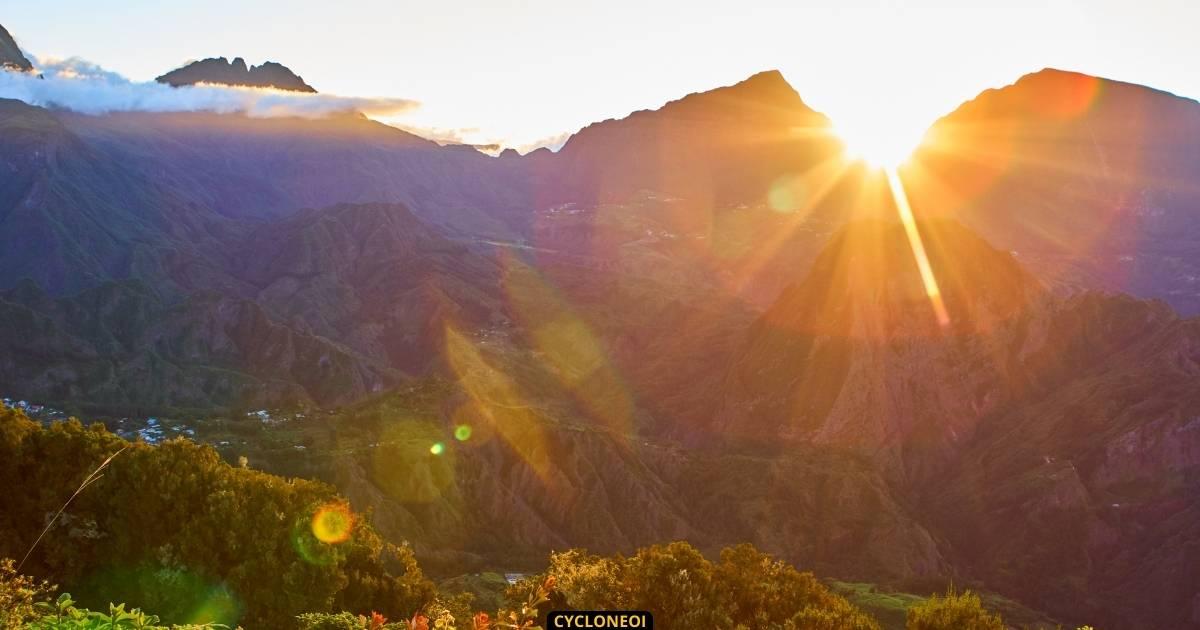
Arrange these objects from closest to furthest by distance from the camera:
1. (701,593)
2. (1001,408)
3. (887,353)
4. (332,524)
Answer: (701,593)
(332,524)
(1001,408)
(887,353)

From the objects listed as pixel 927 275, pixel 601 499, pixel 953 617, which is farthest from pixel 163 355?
pixel 953 617

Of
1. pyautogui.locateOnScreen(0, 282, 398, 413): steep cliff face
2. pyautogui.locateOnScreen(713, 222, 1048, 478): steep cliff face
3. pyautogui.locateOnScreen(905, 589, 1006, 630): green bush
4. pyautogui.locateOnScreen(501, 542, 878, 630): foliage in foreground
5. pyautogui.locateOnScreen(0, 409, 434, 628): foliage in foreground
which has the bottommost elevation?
pyautogui.locateOnScreen(0, 282, 398, 413): steep cliff face

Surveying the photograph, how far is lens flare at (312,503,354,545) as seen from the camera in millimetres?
34438

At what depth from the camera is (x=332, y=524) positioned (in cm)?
3488

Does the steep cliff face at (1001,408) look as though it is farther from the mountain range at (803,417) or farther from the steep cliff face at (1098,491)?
the mountain range at (803,417)

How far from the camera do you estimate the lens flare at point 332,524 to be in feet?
113

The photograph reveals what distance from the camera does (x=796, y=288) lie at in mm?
162750

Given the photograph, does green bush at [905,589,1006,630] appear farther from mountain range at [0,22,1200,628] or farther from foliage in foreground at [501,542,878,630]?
mountain range at [0,22,1200,628]

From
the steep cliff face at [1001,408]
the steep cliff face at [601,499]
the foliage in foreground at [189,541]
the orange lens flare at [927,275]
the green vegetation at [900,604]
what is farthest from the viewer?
the orange lens flare at [927,275]

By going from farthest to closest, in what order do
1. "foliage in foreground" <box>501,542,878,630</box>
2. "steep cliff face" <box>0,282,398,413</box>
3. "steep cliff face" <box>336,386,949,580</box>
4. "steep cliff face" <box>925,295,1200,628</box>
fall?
"steep cliff face" <box>0,282,398,413</box> → "steep cliff face" <box>925,295,1200,628</box> → "steep cliff face" <box>336,386,949,580</box> → "foliage in foreground" <box>501,542,878,630</box>

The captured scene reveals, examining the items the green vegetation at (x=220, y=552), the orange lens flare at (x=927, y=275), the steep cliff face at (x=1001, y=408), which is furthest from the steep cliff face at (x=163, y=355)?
the green vegetation at (x=220, y=552)

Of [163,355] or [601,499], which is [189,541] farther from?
[163,355]

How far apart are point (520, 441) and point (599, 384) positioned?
246 ft

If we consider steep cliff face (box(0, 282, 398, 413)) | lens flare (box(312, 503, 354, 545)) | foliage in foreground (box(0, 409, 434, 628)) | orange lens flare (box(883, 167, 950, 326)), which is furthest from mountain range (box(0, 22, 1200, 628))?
lens flare (box(312, 503, 354, 545))
